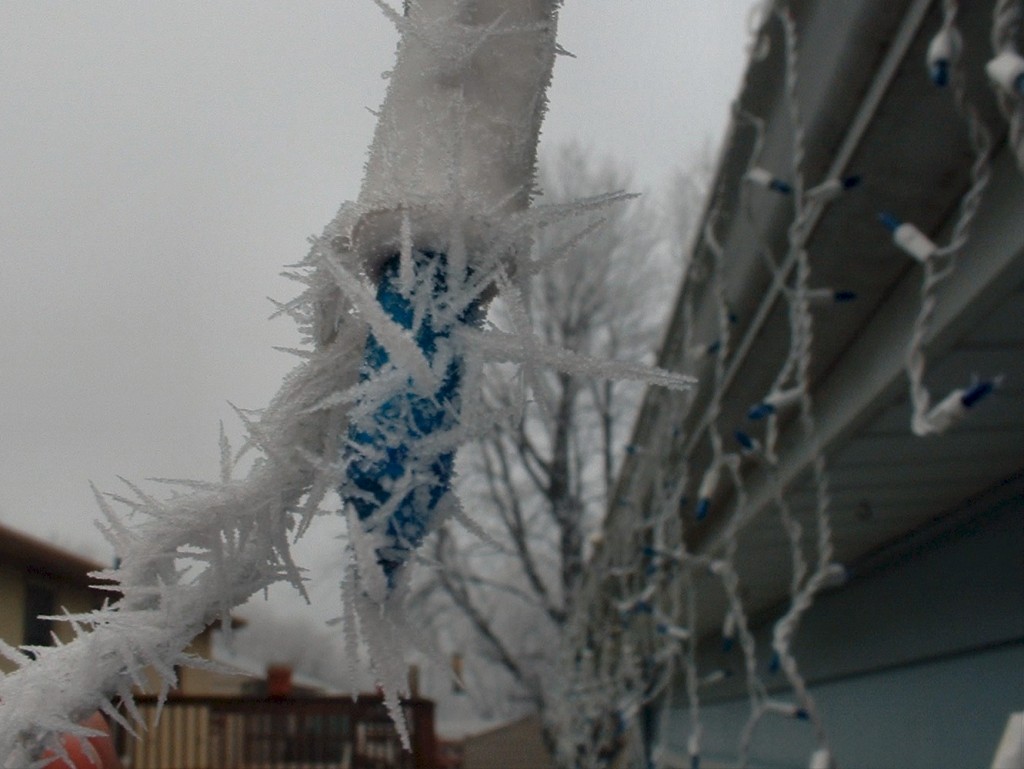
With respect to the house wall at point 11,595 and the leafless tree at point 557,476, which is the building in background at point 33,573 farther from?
the leafless tree at point 557,476

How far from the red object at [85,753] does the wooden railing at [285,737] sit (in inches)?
170

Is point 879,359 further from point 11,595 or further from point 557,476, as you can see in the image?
point 557,476

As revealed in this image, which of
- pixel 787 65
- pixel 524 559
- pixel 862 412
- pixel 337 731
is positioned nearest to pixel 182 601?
pixel 787 65

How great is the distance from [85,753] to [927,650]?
2224mm

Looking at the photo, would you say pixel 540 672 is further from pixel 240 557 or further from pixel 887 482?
pixel 240 557

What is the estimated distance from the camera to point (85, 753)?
0.45 metres

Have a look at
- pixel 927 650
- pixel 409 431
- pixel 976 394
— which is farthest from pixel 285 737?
pixel 409 431

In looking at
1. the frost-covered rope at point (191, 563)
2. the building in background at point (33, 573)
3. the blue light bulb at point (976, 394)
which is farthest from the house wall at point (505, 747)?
the frost-covered rope at point (191, 563)

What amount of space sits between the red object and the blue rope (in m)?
0.17

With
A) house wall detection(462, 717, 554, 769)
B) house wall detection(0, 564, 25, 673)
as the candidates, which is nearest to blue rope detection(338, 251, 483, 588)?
house wall detection(0, 564, 25, 673)

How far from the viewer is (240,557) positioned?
0.42m

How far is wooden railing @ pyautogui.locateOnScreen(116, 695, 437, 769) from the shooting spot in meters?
5.12

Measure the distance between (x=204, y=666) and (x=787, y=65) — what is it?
131 centimetres

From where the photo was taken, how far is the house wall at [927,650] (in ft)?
6.31
